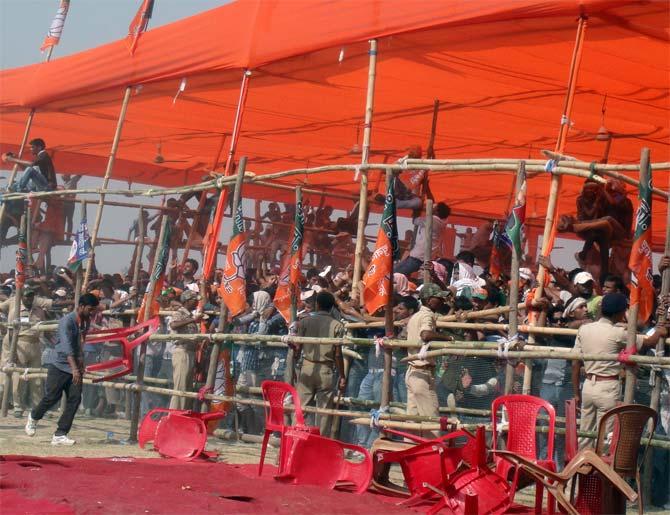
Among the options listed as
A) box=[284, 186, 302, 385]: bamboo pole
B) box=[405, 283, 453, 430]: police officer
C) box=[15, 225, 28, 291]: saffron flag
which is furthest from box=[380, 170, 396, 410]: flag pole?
box=[15, 225, 28, 291]: saffron flag

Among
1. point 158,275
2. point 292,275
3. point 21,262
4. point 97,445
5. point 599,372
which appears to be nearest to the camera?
point 599,372

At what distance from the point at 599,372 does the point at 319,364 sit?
3.48 metres

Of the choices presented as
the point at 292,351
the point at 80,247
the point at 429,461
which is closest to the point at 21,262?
the point at 80,247

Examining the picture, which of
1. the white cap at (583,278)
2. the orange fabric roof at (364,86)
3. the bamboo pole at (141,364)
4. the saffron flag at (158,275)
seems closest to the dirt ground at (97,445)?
the bamboo pole at (141,364)

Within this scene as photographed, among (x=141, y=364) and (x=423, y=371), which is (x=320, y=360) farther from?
(x=141, y=364)

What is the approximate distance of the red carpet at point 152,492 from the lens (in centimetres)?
748

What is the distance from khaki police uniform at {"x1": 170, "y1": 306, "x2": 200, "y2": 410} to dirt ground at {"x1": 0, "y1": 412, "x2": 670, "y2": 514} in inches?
25.2

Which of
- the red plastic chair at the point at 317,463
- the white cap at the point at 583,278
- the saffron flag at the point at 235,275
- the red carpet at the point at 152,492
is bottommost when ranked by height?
the red carpet at the point at 152,492

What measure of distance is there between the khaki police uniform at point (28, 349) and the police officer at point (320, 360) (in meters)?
5.38

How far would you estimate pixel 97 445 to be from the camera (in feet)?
40.5

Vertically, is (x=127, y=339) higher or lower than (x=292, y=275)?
lower

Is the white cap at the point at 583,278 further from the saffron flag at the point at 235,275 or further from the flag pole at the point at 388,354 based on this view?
the saffron flag at the point at 235,275

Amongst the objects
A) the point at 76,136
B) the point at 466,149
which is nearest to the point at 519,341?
the point at 466,149

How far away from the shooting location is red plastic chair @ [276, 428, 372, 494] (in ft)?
29.5
